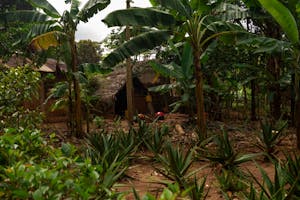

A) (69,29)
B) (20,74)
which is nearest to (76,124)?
(69,29)

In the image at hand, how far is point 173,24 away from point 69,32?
356 centimetres

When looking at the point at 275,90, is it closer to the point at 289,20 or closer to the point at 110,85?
the point at 289,20

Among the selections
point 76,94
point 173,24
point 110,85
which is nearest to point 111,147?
point 173,24

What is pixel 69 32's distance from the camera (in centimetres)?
924

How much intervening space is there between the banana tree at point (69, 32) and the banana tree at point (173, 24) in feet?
6.85

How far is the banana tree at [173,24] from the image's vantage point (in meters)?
6.71

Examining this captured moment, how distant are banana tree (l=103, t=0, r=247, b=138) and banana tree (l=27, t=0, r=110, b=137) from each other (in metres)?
2.09

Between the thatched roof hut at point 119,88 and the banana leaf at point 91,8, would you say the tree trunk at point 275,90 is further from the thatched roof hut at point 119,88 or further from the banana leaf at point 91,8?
the thatched roof hut at point 119,88

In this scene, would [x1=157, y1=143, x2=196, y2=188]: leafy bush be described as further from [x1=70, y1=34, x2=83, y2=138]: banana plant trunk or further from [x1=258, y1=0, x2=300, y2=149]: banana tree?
[x1=70, y1=34, x2=83, y2=138]: banana plant trunk

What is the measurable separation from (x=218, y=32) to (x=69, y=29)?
4.18m

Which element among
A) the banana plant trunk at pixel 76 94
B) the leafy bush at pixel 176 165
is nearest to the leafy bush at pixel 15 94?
the banana plant trunk at pixel 76 94

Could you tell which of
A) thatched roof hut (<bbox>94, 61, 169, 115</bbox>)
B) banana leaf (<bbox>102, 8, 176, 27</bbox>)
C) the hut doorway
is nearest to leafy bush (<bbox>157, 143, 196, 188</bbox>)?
banana leaf (<bbox>102, 8, 176, 27</bbox>)

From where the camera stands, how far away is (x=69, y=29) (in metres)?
9.22

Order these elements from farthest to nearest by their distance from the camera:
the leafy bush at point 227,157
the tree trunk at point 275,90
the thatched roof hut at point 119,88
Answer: the thatched roof hut at point 119,88
the tree trunk at point 275,90
the leafy bush at point 227,157
